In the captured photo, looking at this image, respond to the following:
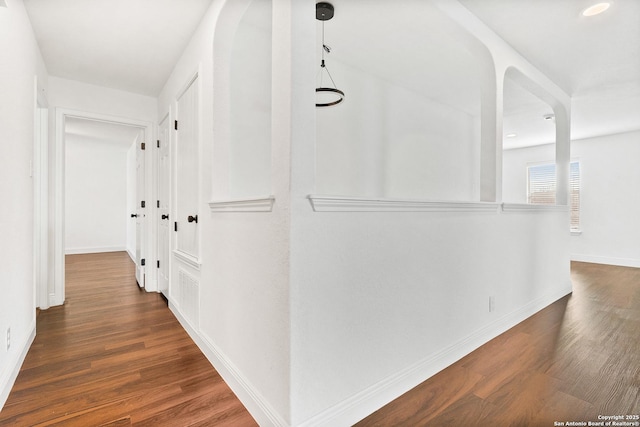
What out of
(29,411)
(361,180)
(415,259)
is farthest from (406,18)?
(29,411)

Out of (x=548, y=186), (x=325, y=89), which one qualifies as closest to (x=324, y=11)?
(x=325, y=89)

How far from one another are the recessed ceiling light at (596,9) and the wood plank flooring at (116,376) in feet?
11.4

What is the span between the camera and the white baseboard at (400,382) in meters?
1.47

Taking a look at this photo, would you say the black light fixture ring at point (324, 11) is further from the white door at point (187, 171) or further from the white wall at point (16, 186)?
the white wall at point (16, 186)

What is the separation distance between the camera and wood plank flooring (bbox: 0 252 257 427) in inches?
62.2

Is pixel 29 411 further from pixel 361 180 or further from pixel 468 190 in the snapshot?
pixel 468 190

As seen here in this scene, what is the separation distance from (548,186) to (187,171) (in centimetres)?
737

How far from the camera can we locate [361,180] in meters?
3.36

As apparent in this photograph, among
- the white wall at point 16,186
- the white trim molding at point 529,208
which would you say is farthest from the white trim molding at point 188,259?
the white trim molding at point 529,208

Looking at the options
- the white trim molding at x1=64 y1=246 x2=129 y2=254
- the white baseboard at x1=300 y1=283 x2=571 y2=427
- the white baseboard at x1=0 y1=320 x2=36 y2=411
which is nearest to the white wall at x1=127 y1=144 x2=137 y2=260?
the white trim molding at x1=64 y1=246 x2=129 y2=254

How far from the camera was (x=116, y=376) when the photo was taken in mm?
1951

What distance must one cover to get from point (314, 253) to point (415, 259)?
2.47ft

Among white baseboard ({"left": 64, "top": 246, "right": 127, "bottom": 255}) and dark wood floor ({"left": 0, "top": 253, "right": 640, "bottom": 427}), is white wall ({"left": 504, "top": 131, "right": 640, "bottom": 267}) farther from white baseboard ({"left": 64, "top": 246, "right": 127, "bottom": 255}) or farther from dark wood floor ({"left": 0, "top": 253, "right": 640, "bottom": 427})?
white baseboard ({"left": 64, "top": 246, "right": 127, "bottom": 255})

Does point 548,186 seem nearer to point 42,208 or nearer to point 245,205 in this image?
point 245,205
